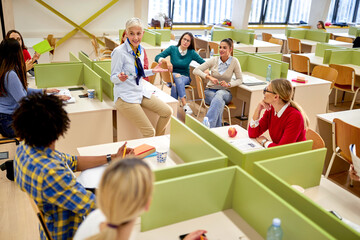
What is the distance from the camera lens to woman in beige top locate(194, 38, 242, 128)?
13.9 feet

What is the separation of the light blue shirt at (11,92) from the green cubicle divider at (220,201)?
1.91 meters

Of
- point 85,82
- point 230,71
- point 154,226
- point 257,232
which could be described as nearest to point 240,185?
point 257,232

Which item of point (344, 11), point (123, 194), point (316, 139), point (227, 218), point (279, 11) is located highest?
point (344, 11)

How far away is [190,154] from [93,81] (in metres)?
2.00

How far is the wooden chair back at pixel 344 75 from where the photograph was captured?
17.5 ft

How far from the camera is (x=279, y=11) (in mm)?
11484

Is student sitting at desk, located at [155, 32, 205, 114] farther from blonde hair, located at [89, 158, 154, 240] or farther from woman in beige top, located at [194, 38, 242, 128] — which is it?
blonde hair, located at [89, 158, 154, 240]

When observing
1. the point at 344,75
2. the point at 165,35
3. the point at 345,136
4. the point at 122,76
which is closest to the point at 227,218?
the point at 345,136

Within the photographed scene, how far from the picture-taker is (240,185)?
6.38 feet

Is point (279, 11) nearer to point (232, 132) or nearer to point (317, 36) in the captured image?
point (317, 36)

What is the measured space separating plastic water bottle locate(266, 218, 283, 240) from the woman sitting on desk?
7.94ft

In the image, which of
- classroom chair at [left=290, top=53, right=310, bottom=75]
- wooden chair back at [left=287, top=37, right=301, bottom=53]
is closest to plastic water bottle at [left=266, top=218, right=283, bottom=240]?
classroom chair at [left=290, top=53, right=310, bottom=75]

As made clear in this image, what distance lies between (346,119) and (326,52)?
2832 millimetres

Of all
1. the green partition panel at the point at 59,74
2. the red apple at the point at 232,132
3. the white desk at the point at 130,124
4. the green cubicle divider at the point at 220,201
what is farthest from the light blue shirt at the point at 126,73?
the green cubicle divider at the point at 220,201
